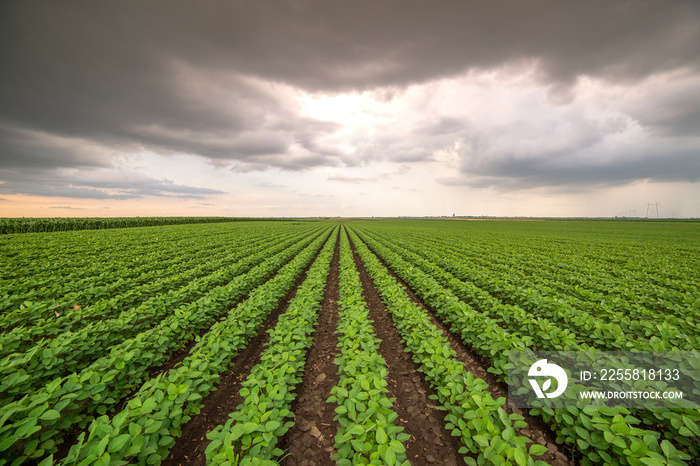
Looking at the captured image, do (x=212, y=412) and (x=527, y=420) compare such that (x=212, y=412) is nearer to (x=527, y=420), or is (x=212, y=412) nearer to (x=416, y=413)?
(x=416, y=413)

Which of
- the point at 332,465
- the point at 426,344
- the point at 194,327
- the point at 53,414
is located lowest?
the point at 332,465

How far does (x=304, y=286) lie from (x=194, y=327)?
11.2ft

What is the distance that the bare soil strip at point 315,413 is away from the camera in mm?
3387

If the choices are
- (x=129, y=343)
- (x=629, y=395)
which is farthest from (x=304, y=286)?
(x=629, y=395)

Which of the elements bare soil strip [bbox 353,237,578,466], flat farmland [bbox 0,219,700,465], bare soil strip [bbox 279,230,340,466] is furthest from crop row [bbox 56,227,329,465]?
bare soil strip [bbox 353,237,578,466]

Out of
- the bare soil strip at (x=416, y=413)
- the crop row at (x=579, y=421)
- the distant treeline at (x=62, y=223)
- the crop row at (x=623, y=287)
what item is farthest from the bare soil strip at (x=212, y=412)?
the distant treeline at (x=62, y=223)

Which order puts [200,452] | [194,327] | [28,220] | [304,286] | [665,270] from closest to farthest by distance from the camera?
[200,452], [194,327], [304,286], [665,270], [28,220]

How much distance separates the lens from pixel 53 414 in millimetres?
2514

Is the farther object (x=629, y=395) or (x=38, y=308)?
(x=38, y=308)

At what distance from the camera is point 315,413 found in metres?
4.13

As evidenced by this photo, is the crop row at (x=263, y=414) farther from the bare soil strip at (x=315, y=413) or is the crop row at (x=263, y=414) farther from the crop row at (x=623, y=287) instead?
the crop row at (x=623, y=287)

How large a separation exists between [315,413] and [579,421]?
12.4ft

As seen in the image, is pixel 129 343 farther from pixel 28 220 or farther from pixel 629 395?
pixel 28 220

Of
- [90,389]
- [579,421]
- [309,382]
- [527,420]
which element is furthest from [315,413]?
[579,421]
